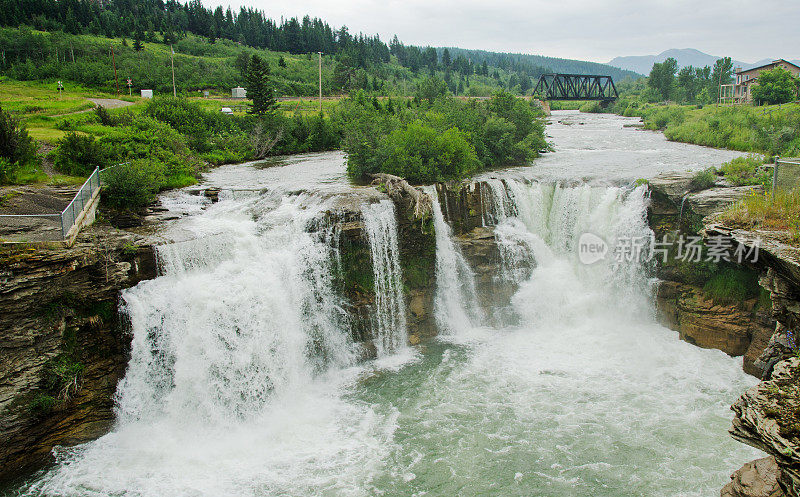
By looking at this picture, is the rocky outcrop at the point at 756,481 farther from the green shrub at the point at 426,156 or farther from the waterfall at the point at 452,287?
the green shrub at the point at 426,156

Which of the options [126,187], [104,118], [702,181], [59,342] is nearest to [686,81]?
[702,181]

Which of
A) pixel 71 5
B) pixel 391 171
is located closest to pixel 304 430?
pixel 391 171

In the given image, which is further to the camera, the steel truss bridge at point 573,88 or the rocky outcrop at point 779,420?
the steel truss bridge at point 573,88

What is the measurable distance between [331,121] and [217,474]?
3150 cm

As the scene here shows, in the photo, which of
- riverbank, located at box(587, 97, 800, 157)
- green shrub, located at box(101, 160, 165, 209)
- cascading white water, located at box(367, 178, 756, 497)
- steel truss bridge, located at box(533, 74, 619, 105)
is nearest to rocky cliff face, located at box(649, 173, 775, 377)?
cascading white water, located at box(367, 178, 756, 497)

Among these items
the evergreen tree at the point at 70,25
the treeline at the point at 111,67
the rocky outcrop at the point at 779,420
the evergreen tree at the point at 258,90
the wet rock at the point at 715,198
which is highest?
the evergreen tree at the point at 70,25

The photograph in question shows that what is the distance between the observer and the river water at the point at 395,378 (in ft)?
36.0

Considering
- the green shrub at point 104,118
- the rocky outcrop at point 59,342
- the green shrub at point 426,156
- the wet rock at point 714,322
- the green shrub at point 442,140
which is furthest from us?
the green shrub at point 104,118

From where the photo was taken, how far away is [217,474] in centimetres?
1101

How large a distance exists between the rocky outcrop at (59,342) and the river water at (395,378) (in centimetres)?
48

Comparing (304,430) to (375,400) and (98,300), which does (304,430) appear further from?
(98,300)

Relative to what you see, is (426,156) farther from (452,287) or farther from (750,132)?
(750,132)

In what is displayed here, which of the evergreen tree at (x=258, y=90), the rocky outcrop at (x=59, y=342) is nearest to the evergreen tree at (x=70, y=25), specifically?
the evergreen tree at (x=258, y=90)

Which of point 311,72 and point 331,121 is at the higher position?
point 311,72
